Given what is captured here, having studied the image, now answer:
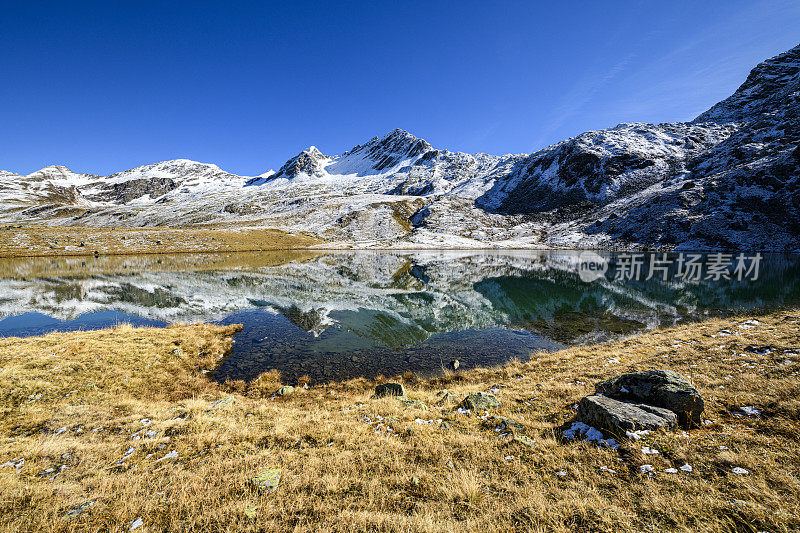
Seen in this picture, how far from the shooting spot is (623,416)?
9.05 m

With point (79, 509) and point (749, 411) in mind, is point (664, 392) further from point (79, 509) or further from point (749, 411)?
point (79, 509)

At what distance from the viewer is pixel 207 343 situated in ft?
78.9

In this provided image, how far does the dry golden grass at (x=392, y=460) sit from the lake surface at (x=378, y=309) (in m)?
7.25

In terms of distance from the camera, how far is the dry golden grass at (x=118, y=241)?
86.6 meters

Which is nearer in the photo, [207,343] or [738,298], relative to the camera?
[207,343]

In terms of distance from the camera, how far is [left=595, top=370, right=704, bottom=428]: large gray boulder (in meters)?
9.07

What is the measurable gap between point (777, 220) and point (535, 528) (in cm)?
16862

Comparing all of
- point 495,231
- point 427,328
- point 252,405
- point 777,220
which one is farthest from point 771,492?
point 495,231

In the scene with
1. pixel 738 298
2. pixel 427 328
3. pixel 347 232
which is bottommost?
pixel 427 328

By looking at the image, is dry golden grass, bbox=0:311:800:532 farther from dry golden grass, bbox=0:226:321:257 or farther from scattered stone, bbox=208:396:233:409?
dry golden grass, bbox=0:226:321:257

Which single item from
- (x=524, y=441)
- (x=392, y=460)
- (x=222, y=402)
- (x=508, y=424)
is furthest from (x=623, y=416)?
(x=222, y=402)

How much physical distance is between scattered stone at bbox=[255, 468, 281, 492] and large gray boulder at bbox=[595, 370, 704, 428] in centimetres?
1167

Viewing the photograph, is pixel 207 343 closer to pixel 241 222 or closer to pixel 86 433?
pixel 86 433

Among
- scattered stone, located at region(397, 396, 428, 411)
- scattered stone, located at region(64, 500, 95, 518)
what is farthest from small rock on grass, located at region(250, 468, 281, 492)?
scattered stone, located at region(397, 396, 428, 411)
